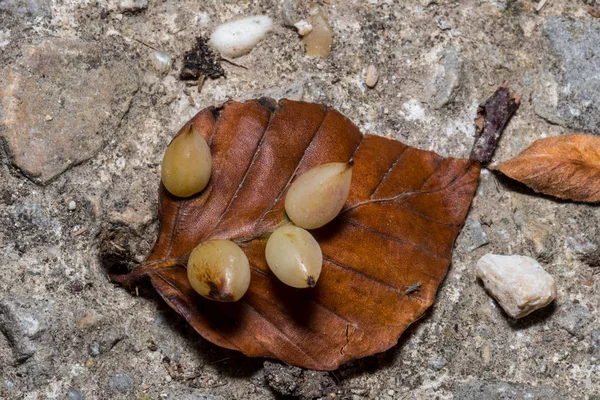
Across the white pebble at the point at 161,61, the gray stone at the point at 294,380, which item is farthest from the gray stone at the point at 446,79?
the gray stone at the point at 294,380

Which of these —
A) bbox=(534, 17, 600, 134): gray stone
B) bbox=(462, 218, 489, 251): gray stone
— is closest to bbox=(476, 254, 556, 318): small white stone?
bbox=(462, 218, 489, 251): gray stone

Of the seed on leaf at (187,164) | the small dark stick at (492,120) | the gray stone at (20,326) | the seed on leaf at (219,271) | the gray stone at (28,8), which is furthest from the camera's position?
the small dark stick at (492,120)

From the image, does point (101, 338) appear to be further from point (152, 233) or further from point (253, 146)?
point (253, 146)

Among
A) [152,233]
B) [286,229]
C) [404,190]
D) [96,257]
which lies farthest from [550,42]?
[96,257]

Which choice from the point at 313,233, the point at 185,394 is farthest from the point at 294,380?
the point at 313,233

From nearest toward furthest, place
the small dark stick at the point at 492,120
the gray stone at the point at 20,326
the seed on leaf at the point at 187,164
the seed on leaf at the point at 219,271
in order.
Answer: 1. the seed on leaf at the point at 219,271
2. the seed on leaf at the point at 187,164
3. the gray stone at the point at 20,326
4. the small dark stick at the point at 492,120

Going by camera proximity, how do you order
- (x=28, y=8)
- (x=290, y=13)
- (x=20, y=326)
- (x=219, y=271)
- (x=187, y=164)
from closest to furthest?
(x=219, y=271)
(x=187, y=164)
(x=20, y=326)
(x=28, y=8)
(x=290, y=13)

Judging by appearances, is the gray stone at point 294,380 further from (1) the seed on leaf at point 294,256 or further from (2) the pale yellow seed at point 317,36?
(2) the pale yellow seed at point 317,36

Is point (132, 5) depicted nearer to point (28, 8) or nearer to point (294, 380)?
point (28, 8)
